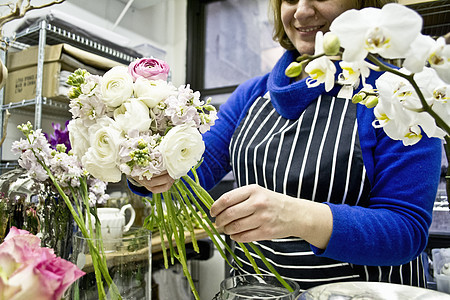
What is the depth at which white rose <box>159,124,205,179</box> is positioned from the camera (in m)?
0.45

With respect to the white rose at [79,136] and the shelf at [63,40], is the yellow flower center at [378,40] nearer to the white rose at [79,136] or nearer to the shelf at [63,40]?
the white rose at [79,136]

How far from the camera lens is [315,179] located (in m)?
0.84

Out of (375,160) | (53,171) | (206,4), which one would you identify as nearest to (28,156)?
(53,171)

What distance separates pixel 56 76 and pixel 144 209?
2.54 ft

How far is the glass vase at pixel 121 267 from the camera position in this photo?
49 cm

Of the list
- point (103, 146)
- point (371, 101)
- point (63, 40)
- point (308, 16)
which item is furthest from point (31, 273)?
point (63, 40)

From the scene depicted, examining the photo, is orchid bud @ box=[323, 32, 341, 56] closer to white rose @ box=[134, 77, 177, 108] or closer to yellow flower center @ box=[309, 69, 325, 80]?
yellow flower center @ box=[309, 69, 325, 80]

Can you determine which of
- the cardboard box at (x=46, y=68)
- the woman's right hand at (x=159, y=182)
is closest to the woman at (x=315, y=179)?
the woman's right hand at (x=159, y=182)

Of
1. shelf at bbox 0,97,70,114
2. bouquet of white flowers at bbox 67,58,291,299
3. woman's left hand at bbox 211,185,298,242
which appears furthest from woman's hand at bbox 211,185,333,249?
shelf at bbox 0,97,70,114

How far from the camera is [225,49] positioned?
294 centimetres

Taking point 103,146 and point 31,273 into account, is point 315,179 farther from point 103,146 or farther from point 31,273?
point 31,273

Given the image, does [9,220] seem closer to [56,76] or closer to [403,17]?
[403,17]

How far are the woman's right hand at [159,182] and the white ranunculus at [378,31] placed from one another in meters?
0.31

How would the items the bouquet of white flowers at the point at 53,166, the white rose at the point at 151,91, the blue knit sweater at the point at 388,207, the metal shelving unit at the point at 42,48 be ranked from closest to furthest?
the white rose at the point at 151,91
the bouquet of white flowers at the point at 53,166
the blue knit sweater at the point at 388,207
the metal shelving unit at the point at 42,48
